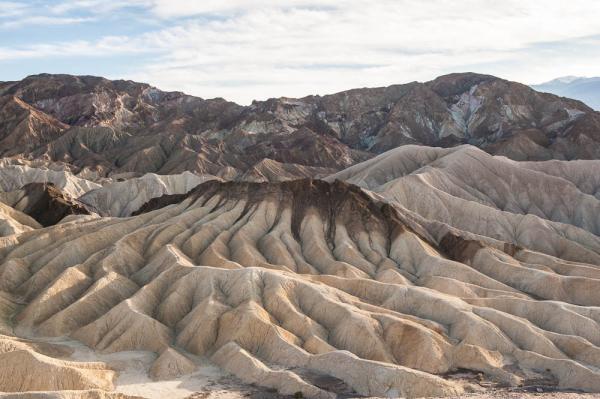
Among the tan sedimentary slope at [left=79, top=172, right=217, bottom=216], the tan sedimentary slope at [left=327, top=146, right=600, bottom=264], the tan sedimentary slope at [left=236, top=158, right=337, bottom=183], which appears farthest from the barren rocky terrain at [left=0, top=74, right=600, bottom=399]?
the tan sedimentary slope at [left=236, top=158, right=337, bottom=183]

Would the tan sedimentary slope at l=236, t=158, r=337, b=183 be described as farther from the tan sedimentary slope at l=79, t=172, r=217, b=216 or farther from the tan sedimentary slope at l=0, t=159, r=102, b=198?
the tan sedimentary slope at l=0, t=159, r=102, b=198

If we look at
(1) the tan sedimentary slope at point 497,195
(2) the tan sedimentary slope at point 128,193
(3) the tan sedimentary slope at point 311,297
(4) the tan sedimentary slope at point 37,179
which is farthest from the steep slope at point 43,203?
(1) the tan sedimentary slope at point 497,195

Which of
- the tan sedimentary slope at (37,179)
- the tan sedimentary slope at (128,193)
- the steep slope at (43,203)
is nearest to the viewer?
the steep slope at (43,203)

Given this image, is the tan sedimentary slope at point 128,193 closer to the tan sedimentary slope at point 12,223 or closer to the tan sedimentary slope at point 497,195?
the tan sedimentary slope at point 12,223

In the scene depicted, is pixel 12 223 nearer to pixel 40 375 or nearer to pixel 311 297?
pixel 311 297

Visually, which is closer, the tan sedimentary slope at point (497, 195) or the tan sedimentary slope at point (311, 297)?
the tan sedimentary slope at point (311, 297)

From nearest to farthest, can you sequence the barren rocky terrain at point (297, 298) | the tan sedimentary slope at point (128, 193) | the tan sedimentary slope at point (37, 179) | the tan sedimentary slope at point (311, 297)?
the barren rocky terrain at point (297, 298), the tan sedimentary slope at point (311, 297), the tan sedimentary slope at point (128, 193), the tan sedimentary slope at point (37, 179)

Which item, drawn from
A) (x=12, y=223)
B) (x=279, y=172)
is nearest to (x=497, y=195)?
(x=279, y=172)
